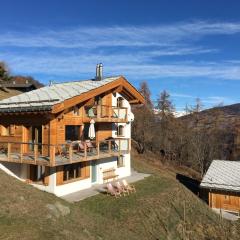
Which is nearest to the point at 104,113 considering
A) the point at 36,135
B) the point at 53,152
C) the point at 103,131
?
the point at 103,131

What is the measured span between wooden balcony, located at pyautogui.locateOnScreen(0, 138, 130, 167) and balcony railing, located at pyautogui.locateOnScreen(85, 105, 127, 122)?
1758 millimetres

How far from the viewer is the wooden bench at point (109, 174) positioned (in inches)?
1098

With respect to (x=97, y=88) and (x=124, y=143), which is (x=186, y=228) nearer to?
(x=124, y=143)

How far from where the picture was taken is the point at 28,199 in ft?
62.1

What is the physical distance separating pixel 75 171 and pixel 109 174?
435cm

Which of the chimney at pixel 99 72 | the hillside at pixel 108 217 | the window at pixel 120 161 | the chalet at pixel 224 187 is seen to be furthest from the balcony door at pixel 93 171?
the chalet at pixel 224 187

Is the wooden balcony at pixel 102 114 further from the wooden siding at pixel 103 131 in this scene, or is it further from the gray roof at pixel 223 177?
the gray roof at pixel 223 177

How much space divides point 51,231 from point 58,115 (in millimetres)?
8465

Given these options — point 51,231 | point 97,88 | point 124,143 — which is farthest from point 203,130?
point 51,231

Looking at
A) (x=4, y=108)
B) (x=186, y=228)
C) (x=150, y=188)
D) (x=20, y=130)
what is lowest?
(x=186, y=228)

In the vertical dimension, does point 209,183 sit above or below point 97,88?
below

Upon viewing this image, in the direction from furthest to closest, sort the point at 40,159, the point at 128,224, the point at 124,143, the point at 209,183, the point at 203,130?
the point at 203,130, the point at 209,183, the point at 124,143, the point at 40,159, the point at 128,224

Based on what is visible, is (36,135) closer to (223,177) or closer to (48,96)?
(48,96)

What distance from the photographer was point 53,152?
2078cm
